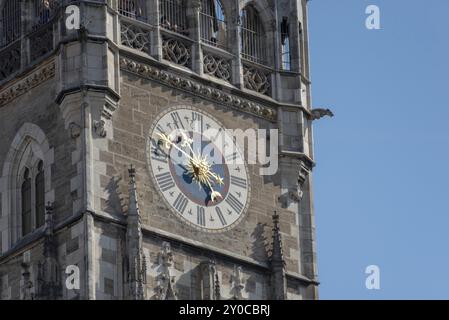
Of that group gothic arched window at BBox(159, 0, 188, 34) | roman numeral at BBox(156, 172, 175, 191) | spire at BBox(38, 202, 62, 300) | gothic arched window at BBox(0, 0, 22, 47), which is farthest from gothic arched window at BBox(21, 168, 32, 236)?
gothic arched window at BBox(159, 0, 188, 34)

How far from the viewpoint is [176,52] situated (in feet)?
250

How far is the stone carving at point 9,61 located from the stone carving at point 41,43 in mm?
415

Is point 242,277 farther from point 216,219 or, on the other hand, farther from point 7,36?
point 7,36

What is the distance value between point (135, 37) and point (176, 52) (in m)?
1.06

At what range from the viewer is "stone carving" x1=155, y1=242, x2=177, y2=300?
240 feet

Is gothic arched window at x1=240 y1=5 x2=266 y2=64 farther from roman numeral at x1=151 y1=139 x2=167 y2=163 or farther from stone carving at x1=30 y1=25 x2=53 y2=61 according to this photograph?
stone carving at x1=30 y1=25 x2=53 y2=61

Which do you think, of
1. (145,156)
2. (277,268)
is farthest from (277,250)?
(145,156)

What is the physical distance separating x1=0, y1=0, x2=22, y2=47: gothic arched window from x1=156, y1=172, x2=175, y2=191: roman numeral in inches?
176

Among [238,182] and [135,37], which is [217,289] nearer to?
[238,182]

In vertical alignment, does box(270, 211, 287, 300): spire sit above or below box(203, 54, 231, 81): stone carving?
below

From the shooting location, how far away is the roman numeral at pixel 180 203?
244ft

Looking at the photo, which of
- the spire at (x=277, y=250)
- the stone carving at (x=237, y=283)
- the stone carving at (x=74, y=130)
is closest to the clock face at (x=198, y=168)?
the spire at (x=277, y=250)

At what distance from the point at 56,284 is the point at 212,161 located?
16.1 ft
